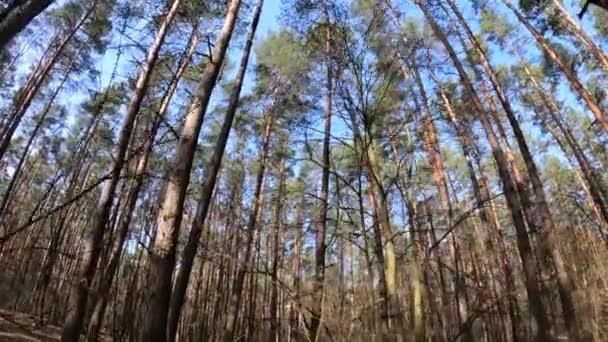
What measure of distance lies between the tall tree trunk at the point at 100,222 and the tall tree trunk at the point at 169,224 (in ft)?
3.49

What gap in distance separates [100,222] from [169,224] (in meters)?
3.32

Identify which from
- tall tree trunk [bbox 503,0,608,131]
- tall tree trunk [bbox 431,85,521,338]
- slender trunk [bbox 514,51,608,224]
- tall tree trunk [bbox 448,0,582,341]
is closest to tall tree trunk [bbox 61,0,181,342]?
tall tree trunk [bbox 431,85,521,338]

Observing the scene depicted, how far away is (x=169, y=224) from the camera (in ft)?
12.1

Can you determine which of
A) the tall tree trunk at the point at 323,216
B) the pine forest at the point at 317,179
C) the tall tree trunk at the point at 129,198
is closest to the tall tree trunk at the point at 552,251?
the pine forest at the point at 317,179

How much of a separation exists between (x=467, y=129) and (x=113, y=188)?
26.3 ft

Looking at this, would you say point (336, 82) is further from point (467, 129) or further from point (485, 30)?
point (485, 30)

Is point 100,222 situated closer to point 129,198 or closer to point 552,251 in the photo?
point 129,198

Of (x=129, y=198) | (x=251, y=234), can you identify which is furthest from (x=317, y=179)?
(x=129, y=198)

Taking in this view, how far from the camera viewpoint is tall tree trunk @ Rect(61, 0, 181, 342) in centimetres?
575

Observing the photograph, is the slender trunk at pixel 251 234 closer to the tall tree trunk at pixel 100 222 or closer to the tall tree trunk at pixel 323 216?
the tall tree trunk at pixel 323 216

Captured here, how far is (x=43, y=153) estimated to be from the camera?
20719 millimetres

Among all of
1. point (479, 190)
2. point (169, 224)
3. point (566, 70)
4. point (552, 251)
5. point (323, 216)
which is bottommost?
point (169, 224)

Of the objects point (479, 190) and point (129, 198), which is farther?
point (479, 190)

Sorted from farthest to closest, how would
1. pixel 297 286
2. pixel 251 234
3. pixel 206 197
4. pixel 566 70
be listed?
pixel 566 70 < pixel 251 234 < pixel 206 197 < pixel 297 286
